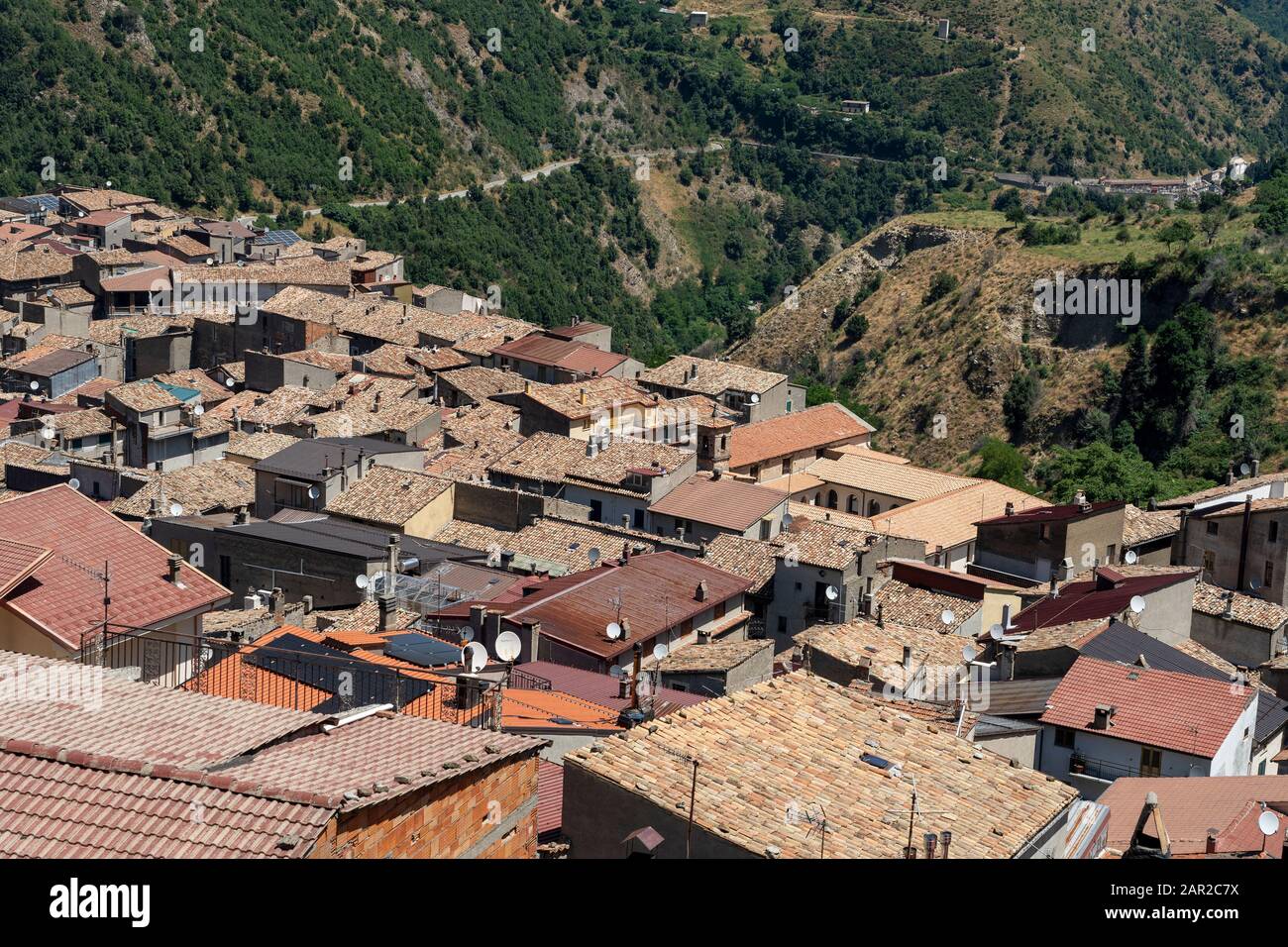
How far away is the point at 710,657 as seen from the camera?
32031 mm

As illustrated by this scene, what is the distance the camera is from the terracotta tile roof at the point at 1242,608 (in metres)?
38.9

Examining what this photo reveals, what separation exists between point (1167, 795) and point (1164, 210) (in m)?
70.7

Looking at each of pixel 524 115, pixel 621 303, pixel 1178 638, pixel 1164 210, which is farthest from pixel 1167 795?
pixel 524 115

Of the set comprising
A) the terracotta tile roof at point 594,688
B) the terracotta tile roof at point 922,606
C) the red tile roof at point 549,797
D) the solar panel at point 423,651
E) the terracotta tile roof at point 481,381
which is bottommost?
the terracotta tile roof at point 922,606

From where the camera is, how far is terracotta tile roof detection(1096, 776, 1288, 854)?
2100 cm

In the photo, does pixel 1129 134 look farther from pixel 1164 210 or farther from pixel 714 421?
pixel 714 421

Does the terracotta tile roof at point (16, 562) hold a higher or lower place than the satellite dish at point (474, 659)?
higher

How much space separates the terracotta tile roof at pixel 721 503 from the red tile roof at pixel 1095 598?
10015mm

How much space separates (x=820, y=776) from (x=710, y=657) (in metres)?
14.8

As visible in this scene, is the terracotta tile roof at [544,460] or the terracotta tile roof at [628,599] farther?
the terracotta tile roof at [544,460]

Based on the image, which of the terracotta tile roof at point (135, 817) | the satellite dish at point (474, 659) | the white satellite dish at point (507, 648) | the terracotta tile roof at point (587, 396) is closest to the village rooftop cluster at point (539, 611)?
the terracotta tile roof at point (135, 817)

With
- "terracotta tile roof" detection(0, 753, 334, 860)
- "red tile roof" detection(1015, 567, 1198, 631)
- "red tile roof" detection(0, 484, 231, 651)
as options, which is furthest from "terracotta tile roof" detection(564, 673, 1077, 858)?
"red tile roof" detection(1015, 567, 1198, 631)

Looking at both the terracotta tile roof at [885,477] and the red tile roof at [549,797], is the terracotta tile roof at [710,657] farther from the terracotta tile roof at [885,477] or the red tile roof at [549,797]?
the terracotta tile roof at [885,477]
